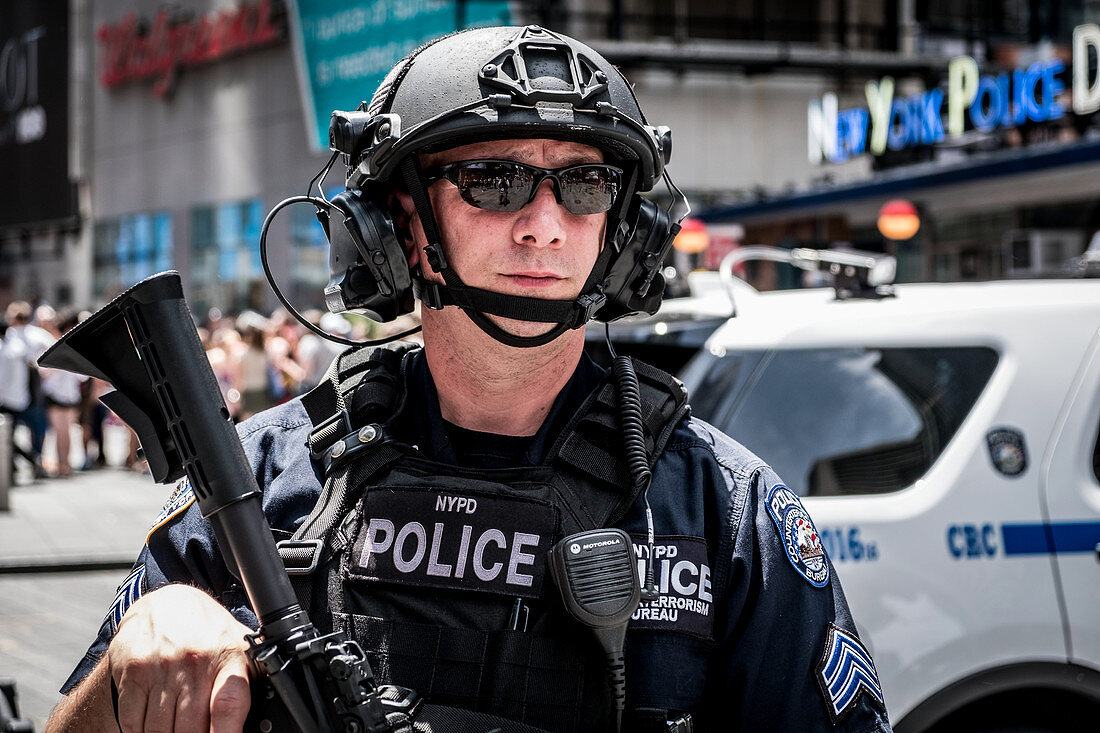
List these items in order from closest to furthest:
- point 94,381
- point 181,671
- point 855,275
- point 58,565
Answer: point 181,671
point 855,275
point 58,565
point 94,381

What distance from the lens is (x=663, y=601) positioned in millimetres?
1736

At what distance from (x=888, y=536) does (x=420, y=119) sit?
6.80 feet

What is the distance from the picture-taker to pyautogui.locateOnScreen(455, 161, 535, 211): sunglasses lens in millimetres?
1790

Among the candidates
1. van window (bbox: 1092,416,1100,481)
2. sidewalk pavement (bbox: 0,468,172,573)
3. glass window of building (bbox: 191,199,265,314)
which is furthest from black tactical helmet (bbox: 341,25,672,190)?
glass window of building (bbox: 191,199,265,314)

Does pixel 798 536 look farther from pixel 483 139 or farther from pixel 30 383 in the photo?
pixel 30 383

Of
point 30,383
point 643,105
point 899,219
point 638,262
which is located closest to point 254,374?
point 30,383

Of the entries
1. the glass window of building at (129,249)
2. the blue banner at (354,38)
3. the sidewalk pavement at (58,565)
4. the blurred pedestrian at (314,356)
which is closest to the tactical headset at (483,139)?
the sidewalk pavement at (58,565)

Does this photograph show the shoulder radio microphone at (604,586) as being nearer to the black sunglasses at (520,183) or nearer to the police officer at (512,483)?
the police officer at (512,483)

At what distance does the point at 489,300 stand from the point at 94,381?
39.2ft

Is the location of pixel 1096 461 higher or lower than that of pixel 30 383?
lower

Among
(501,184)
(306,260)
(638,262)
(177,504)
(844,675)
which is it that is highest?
(306,260)

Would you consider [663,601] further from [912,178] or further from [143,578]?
[912,178]

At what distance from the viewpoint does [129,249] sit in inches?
1207

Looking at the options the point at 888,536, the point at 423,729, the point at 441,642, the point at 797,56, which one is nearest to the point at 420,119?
the point at 441,642
